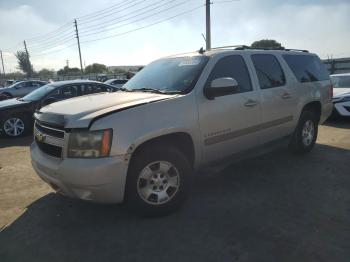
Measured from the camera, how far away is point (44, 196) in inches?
193

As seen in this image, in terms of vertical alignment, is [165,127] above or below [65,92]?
above

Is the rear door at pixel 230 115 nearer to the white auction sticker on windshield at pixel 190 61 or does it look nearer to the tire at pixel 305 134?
the white auction sticker on windshield at pixel 190 61

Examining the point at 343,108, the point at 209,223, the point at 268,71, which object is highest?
the point at 268,71

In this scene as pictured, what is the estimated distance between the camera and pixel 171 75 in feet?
15.6

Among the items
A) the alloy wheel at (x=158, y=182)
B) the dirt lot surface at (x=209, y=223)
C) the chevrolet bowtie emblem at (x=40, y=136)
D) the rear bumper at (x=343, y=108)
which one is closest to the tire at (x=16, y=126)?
the dirt lot surface at (x=209, y=223)

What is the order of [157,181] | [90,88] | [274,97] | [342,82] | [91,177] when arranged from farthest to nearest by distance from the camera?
[342,82]
[90,88]
[274,97]
[157,181]
[91,177]

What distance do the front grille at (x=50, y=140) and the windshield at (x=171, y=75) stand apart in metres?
1.41

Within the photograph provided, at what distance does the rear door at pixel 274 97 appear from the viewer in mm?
5234

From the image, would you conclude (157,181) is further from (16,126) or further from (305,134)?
(16,126)

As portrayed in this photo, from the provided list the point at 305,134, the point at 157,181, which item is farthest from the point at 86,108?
the point at 305,134

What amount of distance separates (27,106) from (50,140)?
6.46 m

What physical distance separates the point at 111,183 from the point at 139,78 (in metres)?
2.21

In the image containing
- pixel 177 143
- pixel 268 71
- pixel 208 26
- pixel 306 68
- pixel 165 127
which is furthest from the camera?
pixel 208 26

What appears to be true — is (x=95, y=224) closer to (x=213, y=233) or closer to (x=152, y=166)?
(x=152, y=166)
